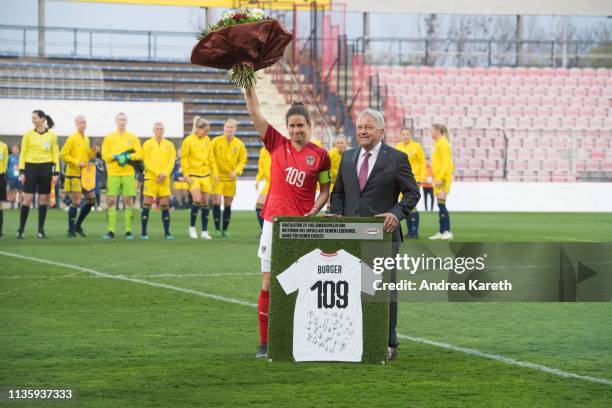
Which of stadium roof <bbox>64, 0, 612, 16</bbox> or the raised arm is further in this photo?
stadium roof <bbox>64, 0, 612, 16</bbox>

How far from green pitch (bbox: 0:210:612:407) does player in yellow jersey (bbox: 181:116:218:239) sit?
5794mm

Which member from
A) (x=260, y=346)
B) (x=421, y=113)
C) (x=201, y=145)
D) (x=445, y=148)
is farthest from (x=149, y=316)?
(x=421, y=113)

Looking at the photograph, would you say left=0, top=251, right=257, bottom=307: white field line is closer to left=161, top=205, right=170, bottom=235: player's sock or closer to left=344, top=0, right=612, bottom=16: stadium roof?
left=161, top=205, right=170, bottom=235: player's sock

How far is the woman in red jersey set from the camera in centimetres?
740

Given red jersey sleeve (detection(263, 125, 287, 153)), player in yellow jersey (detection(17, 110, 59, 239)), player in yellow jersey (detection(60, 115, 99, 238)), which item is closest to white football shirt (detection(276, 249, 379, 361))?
red jersey sleeve (detection(263, 125, 287, 153))

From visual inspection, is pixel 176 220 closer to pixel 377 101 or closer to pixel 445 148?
pixel 445 148

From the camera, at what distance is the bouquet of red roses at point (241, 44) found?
729 cm

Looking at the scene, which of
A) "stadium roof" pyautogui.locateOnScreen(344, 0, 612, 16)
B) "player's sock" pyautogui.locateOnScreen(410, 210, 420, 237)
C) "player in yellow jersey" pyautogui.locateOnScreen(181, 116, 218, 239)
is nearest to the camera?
"player in yellow jersey" pyautogui.locateOnScreen(181, 116, 218, 239)

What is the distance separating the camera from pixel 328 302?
707 centimetres

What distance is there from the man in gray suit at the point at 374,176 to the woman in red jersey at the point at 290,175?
0.21 m

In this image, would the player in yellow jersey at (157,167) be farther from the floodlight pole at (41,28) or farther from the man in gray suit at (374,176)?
the floodlight pole at (41,28)

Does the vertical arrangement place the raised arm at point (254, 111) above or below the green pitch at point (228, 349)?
above

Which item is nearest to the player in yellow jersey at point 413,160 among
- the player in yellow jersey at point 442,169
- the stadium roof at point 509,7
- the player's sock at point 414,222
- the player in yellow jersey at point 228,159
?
the player's sock at point 414,222

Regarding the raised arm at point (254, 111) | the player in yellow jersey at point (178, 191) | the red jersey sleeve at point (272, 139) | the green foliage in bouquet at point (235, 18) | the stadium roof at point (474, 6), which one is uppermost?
the stadium roof at point (474, 6)
